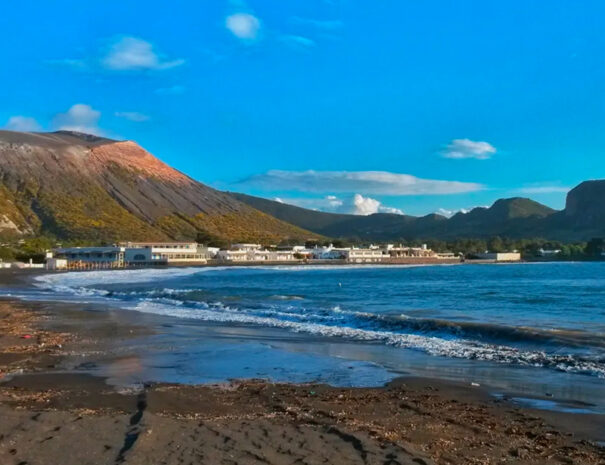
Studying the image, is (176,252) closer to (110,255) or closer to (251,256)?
(110,255)

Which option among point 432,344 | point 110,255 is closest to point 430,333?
point 432,344

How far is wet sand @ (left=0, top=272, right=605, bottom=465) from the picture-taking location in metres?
7.34

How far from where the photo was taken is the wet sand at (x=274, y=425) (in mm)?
7344

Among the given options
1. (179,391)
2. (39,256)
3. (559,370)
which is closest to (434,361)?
(559,370)

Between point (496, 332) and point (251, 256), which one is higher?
point (251, 256)

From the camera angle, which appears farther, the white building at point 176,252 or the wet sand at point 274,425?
the white building at point 176,252

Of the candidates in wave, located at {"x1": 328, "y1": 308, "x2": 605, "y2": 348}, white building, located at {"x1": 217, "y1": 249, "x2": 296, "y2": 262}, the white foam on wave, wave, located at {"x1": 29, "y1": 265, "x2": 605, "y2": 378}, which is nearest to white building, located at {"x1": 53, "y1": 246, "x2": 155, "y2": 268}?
white building, located at {"x1": 217, "y1": 249, "x2": 296, "y2": 262}

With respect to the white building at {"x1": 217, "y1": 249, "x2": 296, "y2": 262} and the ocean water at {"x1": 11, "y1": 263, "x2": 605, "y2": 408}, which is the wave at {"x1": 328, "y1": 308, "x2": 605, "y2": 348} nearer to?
the ocean water at {"x1": 11, "y1": 263, "x2": 605, "y2": 408}

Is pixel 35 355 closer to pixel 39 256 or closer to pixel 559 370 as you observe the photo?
pixel 559 370

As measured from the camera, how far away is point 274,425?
877cm

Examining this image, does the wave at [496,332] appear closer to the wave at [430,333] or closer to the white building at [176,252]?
the wave at [430,333]

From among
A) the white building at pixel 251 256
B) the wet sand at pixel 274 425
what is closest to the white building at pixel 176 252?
the white building at pixel 251 256

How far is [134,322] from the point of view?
2533 centimetres

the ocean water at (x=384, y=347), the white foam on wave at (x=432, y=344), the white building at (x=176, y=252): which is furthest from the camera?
the white building at (x=176, y=252)
